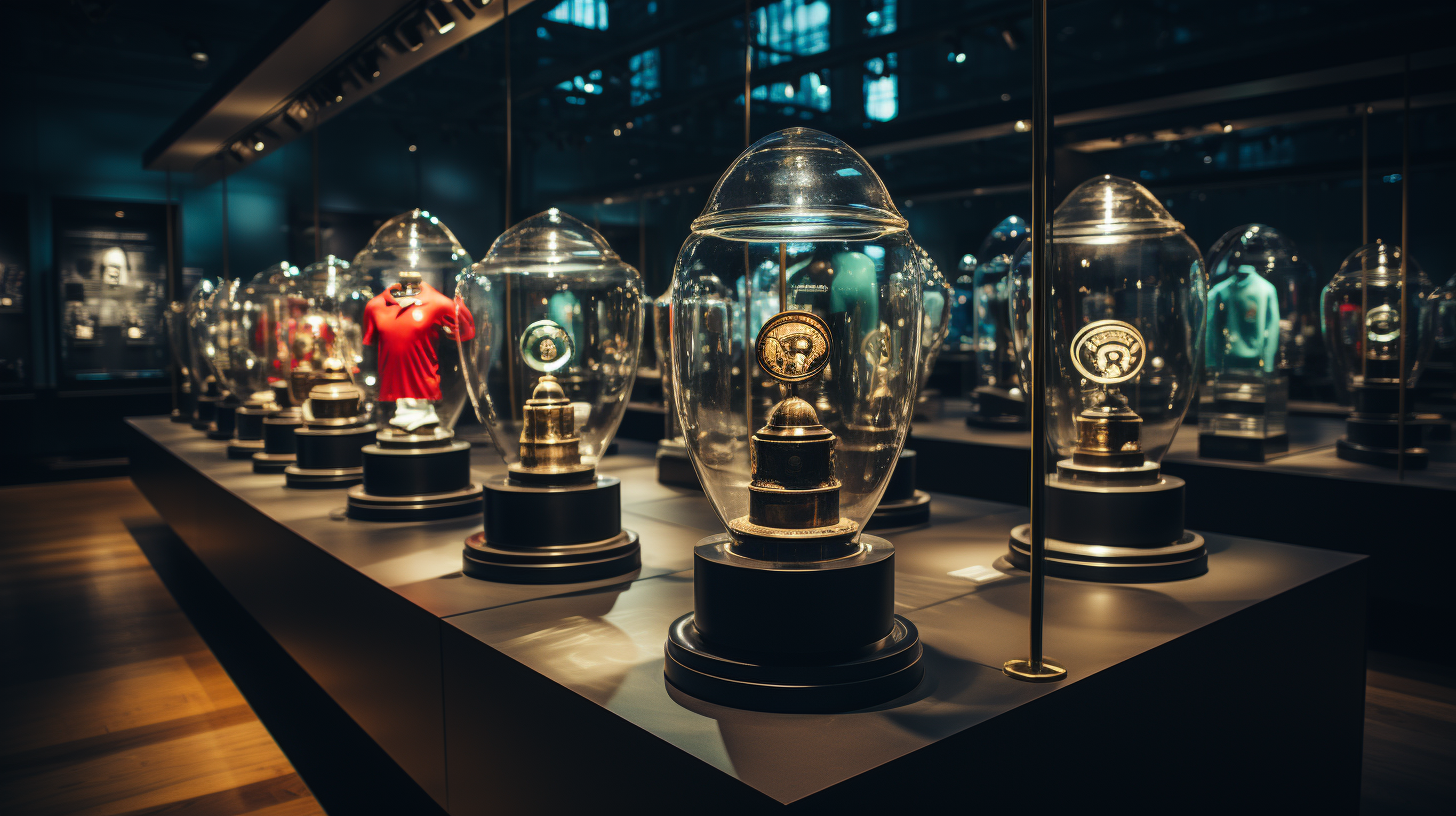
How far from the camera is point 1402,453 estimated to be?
3.68 meters

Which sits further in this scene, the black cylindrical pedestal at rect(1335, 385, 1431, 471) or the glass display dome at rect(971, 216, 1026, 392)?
the glass display dome at rect(971, 216, 1026, 392)

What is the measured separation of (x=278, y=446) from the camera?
4297 mm

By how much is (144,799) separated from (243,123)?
198 inches

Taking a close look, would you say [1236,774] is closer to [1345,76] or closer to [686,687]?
[686,687]

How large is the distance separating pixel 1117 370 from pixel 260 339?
14.6ft

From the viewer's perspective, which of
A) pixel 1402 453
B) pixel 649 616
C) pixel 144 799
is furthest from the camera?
pixel 1402 453

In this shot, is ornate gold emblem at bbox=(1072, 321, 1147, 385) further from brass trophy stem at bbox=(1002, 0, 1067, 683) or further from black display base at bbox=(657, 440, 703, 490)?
black display base at bbox=(657, 440, 703, 490)

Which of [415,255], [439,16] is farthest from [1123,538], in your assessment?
[439,16]

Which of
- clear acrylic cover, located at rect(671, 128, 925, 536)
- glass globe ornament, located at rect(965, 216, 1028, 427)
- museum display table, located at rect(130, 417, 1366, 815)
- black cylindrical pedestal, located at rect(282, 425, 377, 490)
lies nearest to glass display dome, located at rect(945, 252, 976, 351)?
glass globe ornament, located at rect(965, 216, 1028, 427)

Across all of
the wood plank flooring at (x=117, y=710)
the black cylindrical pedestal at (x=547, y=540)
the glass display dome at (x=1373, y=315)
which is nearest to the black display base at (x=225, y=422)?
the wood plank flooring at (x=117, y=710)

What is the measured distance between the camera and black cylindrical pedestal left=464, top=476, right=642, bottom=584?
2338 millimetres

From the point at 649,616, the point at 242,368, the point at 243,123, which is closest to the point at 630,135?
the point at 243,123

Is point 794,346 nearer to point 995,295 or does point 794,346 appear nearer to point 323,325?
point 323,325

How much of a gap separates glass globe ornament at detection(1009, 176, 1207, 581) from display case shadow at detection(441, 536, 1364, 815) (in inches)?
6.6
